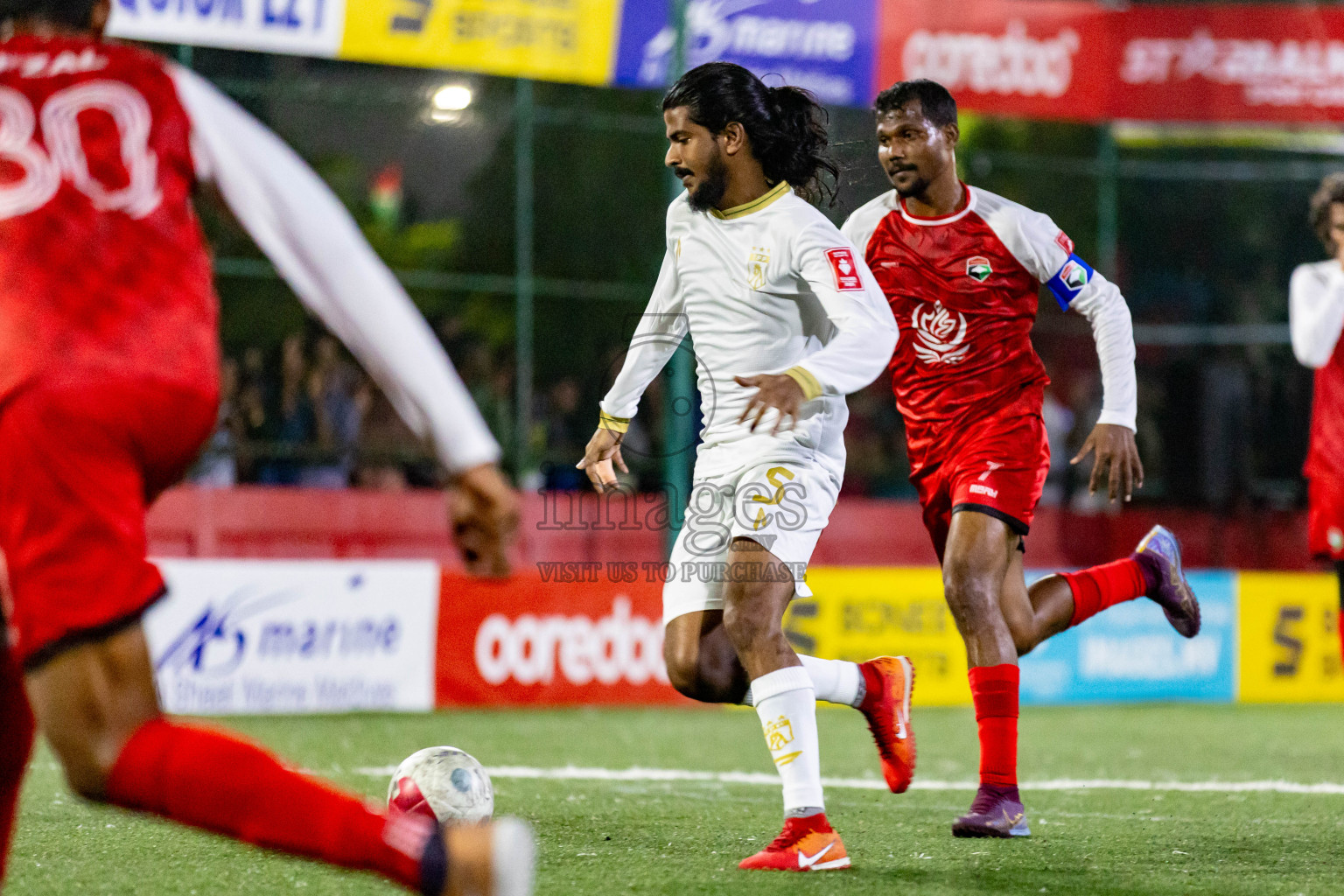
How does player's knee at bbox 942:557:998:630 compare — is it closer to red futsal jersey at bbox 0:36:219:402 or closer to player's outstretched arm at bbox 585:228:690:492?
player's outstretched arm at bbox 585:228:690:492

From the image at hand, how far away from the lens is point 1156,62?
47.6 feet

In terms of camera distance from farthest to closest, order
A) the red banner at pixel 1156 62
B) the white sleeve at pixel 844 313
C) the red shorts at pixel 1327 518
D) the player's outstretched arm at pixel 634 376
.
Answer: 1. the red banner at pixel 1156 62
2. the red shorts at pixel 1327 518
3. the player's outstretched arm at pixel 634 376
4. the white sleeve at pixel 844 313

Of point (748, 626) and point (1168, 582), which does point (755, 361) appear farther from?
point (1168, 582)

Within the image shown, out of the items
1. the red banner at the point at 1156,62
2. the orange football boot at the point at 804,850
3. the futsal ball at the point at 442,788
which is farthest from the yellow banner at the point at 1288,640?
the futsal ball at the point at 442,788

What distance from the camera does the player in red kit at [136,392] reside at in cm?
250

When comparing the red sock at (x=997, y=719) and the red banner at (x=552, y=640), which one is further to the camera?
the red banner at (x=552, y=640)

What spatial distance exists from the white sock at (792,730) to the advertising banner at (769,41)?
8.12m

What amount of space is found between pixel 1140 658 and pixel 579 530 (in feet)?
13.9

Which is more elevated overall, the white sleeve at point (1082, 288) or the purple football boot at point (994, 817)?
the white sleeve at point (1082, 288)

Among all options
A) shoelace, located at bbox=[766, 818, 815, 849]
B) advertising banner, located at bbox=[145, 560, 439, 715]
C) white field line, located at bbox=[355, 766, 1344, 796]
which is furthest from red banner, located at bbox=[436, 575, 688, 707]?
shoelace, located at bbox=[766, 818, 815, 849]

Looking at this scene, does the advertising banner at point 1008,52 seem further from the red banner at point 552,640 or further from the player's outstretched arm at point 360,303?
the player's outstretched arm at point 360,303

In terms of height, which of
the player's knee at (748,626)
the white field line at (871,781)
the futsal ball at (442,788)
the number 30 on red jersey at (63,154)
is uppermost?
the number 30 on red jersey at (63,154)

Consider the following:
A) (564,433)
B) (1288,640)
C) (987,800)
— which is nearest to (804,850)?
(987,800)

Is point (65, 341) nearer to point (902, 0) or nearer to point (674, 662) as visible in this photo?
point (674, 662)
